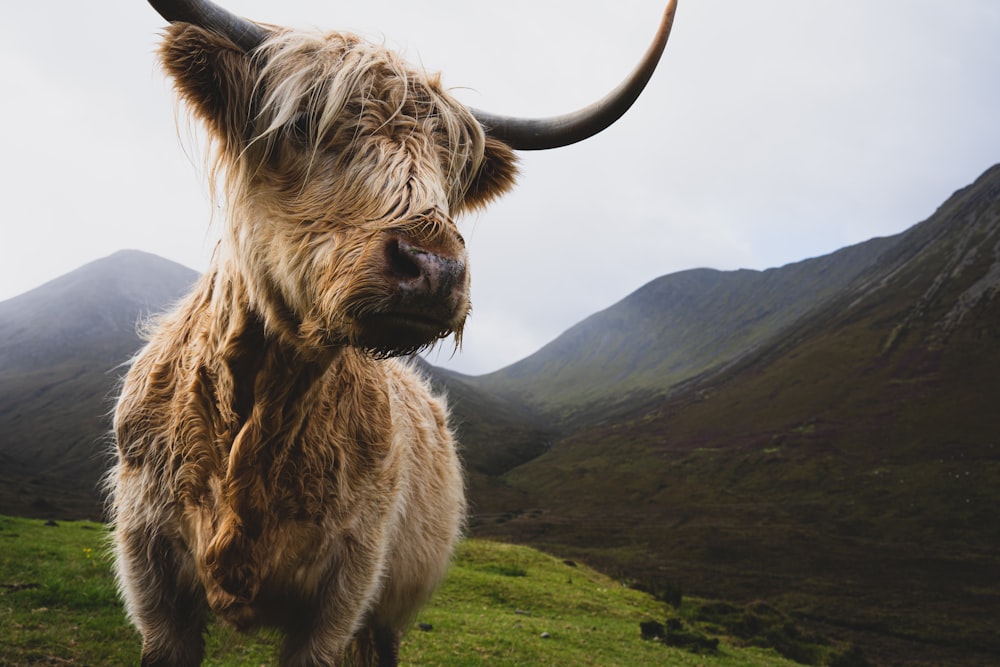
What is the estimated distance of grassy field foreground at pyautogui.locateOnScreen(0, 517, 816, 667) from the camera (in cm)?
686

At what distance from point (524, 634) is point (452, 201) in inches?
410

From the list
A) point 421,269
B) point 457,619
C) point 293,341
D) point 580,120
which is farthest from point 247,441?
point 457,619

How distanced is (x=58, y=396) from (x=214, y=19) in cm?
14322

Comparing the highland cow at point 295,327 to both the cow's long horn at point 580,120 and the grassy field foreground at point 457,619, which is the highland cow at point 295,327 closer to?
the cow's long horn at point 580,120

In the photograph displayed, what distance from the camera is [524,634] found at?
1133 cm

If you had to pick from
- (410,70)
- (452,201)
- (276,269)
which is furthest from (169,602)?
(410,70)

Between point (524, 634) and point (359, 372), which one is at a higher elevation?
point (359, 372)

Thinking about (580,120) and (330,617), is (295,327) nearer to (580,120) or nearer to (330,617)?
(330,617)

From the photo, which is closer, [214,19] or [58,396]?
[214,19]

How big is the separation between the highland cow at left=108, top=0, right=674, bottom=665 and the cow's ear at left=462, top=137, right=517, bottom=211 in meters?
0.01

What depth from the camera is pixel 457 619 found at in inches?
467

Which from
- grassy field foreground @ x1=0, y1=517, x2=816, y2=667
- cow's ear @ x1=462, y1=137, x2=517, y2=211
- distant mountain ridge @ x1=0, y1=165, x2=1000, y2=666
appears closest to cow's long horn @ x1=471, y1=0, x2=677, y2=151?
cow's ear @ x1=462, y1=137, x2=517, y2=211

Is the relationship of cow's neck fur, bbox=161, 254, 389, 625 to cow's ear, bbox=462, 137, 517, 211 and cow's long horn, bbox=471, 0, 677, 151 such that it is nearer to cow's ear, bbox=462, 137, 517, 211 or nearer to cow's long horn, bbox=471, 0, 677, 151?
cow's ear, bbox=462, 137, 517, 211

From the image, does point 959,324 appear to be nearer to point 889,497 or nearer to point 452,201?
point 889,497
